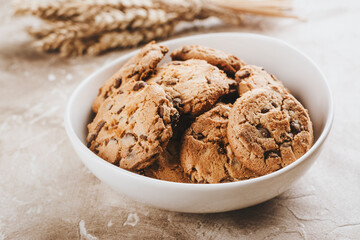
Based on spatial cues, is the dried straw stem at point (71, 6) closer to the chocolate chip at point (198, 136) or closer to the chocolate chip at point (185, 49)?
the chocolate chip at point (185, 49)

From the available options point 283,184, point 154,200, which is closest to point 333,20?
point 283,184

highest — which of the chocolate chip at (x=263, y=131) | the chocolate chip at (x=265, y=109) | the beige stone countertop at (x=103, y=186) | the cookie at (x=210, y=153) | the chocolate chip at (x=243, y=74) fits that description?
the chocolate chip at (x=243, y=74)

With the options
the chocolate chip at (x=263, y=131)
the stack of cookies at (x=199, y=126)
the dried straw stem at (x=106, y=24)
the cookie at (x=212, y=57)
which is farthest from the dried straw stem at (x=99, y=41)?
the chocolate chip at (x=263, y=131)

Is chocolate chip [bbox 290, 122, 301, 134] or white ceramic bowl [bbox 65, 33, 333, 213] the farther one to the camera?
chocolate chip [bbox 290, 122, 301, 134]

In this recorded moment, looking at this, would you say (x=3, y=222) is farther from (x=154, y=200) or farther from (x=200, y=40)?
(x=200, y=40)

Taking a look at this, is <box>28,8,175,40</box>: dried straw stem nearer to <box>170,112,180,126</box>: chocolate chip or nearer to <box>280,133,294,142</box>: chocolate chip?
<box>170,112,180,126</box>: chocolate chip

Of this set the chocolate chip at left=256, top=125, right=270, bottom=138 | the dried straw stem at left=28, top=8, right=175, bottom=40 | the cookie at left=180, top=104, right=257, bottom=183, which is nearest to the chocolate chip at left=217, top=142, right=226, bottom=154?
the cookie at left=180, top=104, right=257, bottom=183

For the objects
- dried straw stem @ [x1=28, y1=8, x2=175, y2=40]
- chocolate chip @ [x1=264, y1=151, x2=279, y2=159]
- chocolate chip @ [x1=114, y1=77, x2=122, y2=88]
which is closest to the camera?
chocolate chip @ [x1=264, y1=151, x2=279, y2=159]

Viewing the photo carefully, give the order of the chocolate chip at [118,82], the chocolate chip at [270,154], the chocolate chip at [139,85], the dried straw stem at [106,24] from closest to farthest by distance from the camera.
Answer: the chocolate chip at [270,154], the chocolate chip at [139,85], the chocolate chip at [118,82], the dried straw stem at [106,24]
